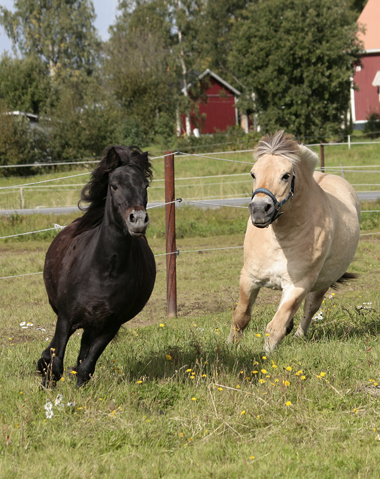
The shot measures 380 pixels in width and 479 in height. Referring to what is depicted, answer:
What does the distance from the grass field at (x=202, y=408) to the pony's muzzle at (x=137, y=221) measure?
1.19 meters

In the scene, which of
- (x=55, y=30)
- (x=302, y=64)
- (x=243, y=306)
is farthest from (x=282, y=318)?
(x=55, y=30)

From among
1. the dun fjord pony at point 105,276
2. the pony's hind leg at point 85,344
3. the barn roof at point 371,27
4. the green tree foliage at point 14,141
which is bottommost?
the pony's hind leg at point 85,344

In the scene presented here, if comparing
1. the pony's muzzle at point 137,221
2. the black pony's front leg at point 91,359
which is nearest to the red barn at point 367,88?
the black pony's front leg at point 91,359

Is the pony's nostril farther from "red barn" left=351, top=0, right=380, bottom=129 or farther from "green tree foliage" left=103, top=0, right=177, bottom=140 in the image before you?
"red barn" left=351, top=0, right=380, bottom=129

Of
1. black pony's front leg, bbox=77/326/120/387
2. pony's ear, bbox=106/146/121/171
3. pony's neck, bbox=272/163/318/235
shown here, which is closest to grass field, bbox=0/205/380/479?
black pony's front leg, bbox=77/326/120/387

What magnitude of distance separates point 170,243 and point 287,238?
3017 mm

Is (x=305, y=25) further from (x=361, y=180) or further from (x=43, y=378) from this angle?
(x=43, y=378)

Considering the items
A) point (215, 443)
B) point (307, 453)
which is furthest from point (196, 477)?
point (307, 453)

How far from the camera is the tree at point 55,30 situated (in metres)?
55.6

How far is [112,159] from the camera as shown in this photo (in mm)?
4152

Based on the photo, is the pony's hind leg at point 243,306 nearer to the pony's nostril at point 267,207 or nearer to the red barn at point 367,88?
the pony's nostril at point 267,207

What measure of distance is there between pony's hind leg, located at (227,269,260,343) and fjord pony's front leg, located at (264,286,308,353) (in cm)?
39

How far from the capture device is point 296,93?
34.2 meters

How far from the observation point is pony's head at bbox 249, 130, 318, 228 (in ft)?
14.6
